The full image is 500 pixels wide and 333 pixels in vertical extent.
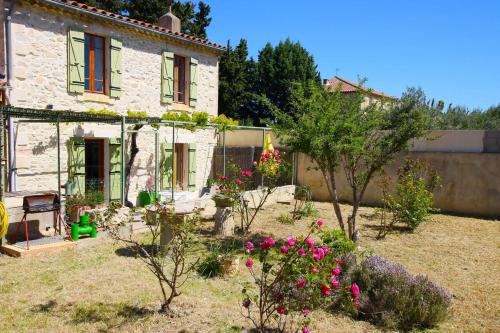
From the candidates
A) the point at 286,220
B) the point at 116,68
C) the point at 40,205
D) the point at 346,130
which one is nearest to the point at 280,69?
the point at 116,68

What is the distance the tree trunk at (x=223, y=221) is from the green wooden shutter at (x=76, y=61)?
192 inches

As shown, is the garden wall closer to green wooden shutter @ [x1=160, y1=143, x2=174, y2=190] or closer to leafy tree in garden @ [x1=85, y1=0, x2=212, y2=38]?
green wooden shutter @ [x1=160, y1=143, x2=174, y2=190]

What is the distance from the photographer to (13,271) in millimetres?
5863

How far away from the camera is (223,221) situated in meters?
8.34

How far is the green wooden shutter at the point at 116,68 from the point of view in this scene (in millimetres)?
10789

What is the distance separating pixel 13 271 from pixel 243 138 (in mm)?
9776

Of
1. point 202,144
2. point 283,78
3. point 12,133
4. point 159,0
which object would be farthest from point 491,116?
point 12,133

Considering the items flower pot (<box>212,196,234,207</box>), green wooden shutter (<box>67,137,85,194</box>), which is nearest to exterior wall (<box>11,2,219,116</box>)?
green wooden shutter (<box>67,137,85,194</box>)

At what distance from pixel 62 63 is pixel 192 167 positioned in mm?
4908

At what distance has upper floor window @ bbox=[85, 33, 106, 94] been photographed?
10.6 meters

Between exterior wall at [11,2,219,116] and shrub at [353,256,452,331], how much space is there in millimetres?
8052

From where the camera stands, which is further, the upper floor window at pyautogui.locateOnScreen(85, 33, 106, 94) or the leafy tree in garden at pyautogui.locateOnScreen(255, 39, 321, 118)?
the leafy tree in garden at pyautogui.locateOnScreen(255, 39, 321, 118)

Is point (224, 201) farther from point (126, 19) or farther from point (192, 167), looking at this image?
point (126, 19)

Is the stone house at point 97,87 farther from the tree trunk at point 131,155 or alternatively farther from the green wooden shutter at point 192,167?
the tree trunk at point 131,155
